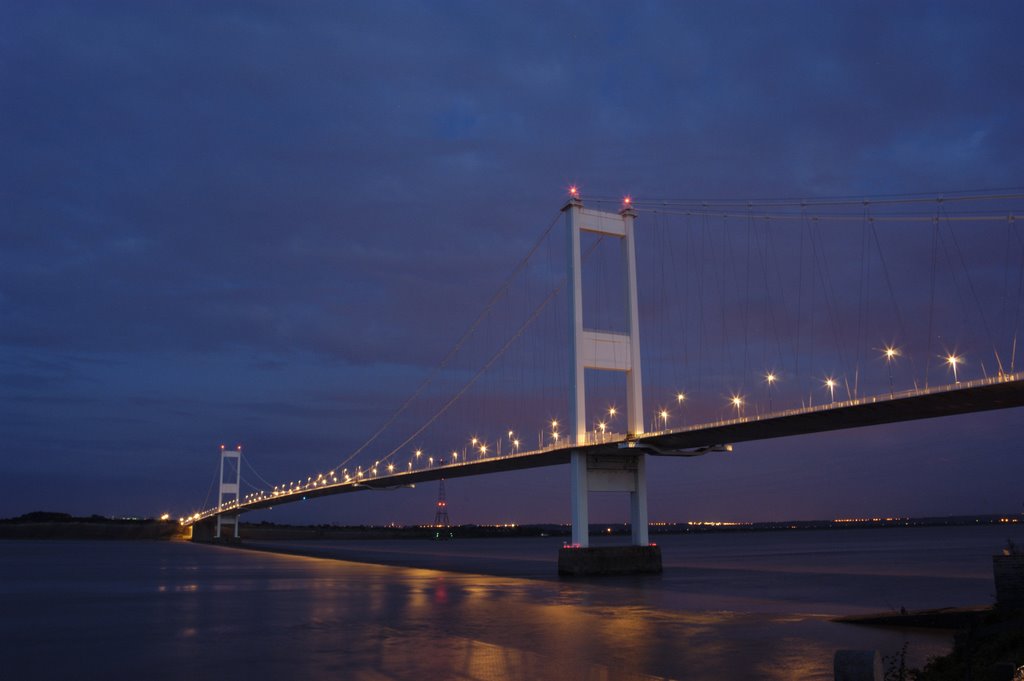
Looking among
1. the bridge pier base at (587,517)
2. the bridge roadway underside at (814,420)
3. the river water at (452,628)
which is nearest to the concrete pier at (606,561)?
the bridge pier base at (587,517)

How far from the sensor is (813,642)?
754 inches

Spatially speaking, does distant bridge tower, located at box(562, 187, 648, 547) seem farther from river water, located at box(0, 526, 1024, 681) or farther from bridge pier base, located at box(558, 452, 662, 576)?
river water, located at box(0, 526, 1024, 681)

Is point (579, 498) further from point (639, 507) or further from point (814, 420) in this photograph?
point (814, 420)

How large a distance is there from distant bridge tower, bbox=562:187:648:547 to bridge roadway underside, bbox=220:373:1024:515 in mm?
988

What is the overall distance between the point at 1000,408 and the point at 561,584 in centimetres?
1878

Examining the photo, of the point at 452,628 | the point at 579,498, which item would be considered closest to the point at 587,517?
the point at 579,498

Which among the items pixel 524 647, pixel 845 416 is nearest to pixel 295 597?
pixel 524 647

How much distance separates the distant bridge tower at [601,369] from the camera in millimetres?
43438

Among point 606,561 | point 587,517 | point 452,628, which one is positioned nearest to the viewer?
point 452,628

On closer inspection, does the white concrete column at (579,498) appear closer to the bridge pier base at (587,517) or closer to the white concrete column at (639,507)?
the bridge pier base at (587,517)

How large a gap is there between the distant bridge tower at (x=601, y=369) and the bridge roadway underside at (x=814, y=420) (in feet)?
3.24

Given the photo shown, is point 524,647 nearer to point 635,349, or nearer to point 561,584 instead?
point 561,584

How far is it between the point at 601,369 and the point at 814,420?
11.0 meters

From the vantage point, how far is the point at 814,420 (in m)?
37.1
